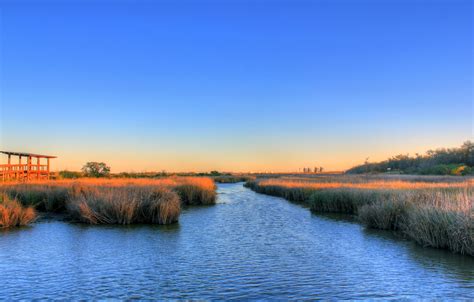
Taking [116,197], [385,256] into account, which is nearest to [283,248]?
[385,256]

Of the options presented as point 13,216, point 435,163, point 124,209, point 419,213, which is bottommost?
point 13,216

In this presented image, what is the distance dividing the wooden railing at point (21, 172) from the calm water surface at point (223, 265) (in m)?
22.6

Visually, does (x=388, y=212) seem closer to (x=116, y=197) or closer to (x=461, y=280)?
(x=461, y=280)

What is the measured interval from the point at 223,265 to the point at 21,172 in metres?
32.7

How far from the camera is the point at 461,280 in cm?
796

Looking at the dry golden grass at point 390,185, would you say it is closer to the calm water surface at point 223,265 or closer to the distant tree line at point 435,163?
the calm water surface at point 223,265

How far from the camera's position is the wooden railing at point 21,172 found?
33.5m

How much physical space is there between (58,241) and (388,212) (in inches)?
458

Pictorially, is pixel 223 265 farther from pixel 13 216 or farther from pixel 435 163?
pixel 435 163

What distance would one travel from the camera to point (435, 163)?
59438 mm

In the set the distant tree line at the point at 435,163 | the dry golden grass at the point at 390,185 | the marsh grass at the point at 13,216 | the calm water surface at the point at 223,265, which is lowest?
the calm water surface at the point at 223,265

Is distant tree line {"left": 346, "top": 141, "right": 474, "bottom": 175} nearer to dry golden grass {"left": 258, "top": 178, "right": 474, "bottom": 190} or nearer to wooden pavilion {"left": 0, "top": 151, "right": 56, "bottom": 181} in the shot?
dry golden grass {"left": 258, "top": 178, "right": 474, "bottom": 190}

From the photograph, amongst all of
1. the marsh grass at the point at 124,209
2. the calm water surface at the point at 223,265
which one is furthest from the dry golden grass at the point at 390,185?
the marsh grass at the point at 124,209

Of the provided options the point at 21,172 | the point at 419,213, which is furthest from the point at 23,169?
the point at 419,213
